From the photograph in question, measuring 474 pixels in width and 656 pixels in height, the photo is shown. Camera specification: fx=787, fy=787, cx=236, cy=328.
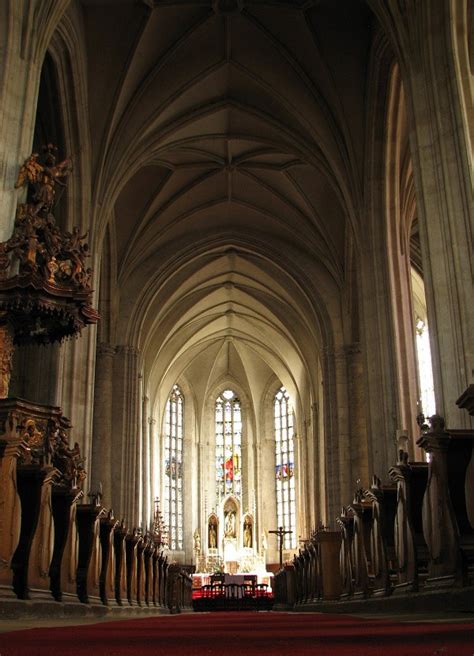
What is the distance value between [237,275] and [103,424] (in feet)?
27.9

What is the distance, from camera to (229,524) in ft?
115

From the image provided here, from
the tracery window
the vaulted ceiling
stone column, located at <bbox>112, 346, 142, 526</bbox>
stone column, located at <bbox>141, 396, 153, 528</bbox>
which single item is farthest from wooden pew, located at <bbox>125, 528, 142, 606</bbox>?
stone column, located at <bbox>141, 396, 153, 528</bbox>

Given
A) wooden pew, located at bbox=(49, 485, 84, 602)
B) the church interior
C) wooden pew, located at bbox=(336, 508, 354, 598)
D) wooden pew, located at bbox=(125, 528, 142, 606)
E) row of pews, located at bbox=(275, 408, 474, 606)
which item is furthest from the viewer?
wooden pew, located at bbox=(125, 528, 142, 606)

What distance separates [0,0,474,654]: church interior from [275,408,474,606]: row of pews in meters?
0.03

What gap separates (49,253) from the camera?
10289 mm

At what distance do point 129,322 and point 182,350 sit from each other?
8.58 m

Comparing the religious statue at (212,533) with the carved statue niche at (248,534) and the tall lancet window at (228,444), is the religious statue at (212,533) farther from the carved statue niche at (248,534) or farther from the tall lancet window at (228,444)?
the carved statue niche at (248,534)

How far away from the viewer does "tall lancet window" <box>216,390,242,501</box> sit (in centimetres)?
3622

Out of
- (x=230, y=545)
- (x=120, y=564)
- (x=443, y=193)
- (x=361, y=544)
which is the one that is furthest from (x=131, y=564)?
(x=230, y=545)

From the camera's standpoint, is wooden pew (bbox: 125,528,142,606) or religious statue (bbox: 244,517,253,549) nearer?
wooden pew (bbox: 125,528,142,606)

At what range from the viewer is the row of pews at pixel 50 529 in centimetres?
656

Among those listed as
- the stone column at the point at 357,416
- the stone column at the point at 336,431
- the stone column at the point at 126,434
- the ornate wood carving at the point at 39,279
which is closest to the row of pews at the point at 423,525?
the ornate wood carving at the point at 39,279

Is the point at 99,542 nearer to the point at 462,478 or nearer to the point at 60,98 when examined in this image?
the point at 462,478

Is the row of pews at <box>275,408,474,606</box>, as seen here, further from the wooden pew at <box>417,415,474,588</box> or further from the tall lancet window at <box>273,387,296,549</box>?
the tall lancet window at <box>273,387,296,549</box>
